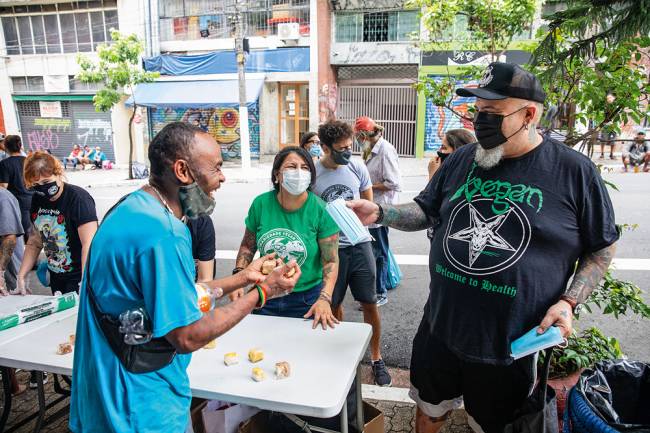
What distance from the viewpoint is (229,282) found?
216 centimetres

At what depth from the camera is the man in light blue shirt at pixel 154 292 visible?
141 centimetres

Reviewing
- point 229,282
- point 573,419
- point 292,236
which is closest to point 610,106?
point 573,419

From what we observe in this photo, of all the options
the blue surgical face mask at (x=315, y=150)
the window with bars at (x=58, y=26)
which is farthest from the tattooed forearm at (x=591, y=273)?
the window with bars at (x=58, y=26)

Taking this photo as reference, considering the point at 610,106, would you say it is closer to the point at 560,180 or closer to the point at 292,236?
the point at 560,180

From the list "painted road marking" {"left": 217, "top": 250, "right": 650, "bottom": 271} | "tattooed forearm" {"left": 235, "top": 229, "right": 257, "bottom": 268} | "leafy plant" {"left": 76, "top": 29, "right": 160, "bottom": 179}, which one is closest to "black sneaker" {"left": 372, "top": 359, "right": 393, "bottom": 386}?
"tattooed forearm" {"left": 235, "top": 229, "right": 257, "bottom": 268}

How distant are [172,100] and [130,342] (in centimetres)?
1671

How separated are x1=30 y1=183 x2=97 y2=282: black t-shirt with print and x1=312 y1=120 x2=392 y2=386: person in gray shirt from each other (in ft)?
5.56

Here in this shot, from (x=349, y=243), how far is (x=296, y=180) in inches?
33.9

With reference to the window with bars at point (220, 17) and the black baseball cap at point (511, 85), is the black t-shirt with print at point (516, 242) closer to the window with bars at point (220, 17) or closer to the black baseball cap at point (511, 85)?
the black baseball cap at point (511, 85)

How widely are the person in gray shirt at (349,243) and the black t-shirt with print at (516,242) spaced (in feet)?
4.44

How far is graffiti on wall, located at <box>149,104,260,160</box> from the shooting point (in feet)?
58.2

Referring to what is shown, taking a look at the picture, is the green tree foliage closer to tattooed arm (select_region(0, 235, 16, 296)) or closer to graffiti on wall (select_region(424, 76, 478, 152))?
tattooed arm (select_region(0, 235, 16, 296))

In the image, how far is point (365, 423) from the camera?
251cm

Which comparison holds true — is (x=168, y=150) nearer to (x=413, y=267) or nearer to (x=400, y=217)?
(x=400, y=217)
